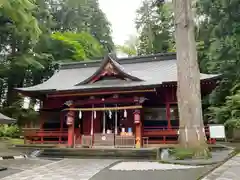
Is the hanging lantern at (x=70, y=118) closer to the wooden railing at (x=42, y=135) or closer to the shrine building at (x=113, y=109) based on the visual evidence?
the shrine building at (x=113, y=109)

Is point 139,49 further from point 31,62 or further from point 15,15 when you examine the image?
point 15,15

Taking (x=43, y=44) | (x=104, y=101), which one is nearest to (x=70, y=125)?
(x=104, y=101)

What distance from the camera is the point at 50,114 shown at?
17500mm

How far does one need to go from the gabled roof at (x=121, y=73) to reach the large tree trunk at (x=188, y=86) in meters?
→ 4.37

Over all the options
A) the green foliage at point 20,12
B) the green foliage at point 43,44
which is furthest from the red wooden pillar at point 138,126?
the green foliage at point 43,44

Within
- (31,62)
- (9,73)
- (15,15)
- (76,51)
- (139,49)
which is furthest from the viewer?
(139,49)

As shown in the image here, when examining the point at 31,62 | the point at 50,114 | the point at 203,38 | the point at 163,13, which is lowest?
the point at 50,114

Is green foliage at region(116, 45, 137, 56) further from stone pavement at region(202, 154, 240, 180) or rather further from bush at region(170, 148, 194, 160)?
stone pavement at region(202, 154, 240, 180)

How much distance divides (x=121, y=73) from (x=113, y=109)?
2315mm

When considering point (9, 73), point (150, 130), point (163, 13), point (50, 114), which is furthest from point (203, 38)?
point (9, 73)

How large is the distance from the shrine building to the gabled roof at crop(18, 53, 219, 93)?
58 millimetres

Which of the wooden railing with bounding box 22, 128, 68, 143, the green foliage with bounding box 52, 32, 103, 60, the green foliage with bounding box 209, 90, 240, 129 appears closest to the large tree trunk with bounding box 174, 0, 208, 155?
the green foliage with bounding box 209, 90, 240, 129

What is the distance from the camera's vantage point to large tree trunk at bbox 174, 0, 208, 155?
9117 mm

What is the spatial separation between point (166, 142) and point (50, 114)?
7729 mm
